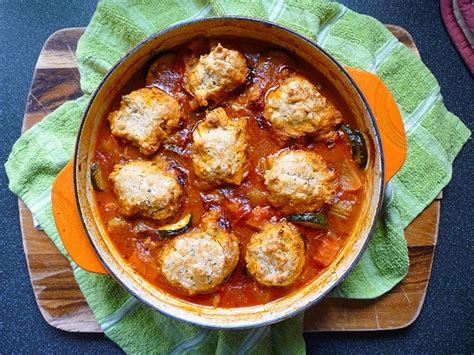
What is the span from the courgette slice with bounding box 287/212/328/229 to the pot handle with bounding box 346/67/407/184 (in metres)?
0.40

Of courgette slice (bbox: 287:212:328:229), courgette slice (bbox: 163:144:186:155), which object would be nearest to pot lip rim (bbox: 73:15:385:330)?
courgette slice (bbox: 287:212:328:229)

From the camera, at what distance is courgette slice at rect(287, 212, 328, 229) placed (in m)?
3.11

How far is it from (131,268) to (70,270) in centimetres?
57

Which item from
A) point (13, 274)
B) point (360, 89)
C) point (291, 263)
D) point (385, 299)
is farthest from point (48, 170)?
point (385, 299)

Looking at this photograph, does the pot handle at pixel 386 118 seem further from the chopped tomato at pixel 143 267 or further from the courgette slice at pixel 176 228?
the chopped tomato at pixel 143 267

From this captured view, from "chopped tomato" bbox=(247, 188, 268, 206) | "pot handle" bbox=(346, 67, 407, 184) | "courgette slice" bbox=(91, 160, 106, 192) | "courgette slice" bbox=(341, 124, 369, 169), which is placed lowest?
"courgette slice" bbox=(91, 160, 106, 192)

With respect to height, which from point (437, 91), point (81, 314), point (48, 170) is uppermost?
point (437, 91)

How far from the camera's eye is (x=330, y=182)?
10.2ft

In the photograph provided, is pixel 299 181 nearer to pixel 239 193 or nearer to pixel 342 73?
pixel 239 193

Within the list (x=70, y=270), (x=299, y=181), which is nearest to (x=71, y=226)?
(x=70, y=270)

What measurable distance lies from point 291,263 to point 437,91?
1.51 m

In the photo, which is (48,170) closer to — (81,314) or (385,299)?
(81,314)

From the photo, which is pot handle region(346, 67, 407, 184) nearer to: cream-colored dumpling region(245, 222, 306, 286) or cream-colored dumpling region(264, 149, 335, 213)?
cream-colored dumpling region(264, 149, 335, 213)

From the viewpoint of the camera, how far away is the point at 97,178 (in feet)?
10.5
